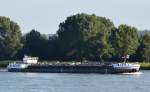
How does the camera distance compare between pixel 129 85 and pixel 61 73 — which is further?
Answer: pixel 61 73

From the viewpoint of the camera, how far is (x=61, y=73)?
197500 millimetres

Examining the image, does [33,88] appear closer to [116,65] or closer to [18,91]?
[18,91]

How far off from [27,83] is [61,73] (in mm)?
49963

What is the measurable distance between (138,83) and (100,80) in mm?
10750

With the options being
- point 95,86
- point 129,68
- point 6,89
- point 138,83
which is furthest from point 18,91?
point 129,68

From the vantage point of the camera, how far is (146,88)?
133625 mm

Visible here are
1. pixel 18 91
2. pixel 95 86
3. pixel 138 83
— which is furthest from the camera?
pixel 138 83

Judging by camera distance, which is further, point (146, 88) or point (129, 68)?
point (129, 68)

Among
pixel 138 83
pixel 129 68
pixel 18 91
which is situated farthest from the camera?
pixel 129 68

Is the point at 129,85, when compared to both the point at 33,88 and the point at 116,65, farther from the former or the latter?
the point at 116,65

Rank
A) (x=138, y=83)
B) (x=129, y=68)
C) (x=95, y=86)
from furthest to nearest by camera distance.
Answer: (x=129, y=68) → (x=138, y=83) → (x=95, y=86)

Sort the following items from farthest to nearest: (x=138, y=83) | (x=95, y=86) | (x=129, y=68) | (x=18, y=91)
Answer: (x=129, y=68) < (x=138, y=83) < (x=95, y=86) < (x=18, y=91)

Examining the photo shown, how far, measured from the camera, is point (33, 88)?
133000mm

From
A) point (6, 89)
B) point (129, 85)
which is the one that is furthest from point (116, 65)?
point (6, 89)
